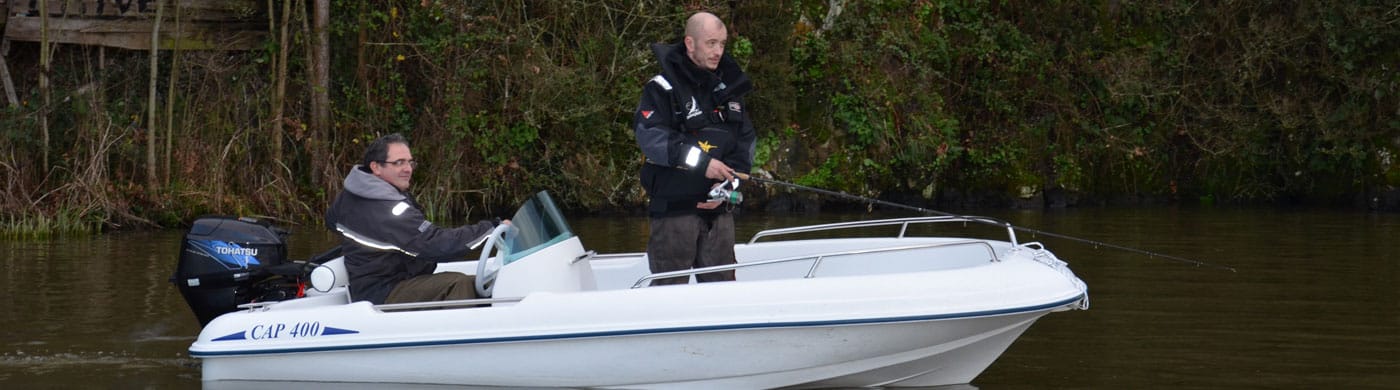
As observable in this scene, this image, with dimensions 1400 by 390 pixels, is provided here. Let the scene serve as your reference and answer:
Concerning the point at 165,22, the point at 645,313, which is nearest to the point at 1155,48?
the point at 165,22

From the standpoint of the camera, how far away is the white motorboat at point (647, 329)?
18.5ft

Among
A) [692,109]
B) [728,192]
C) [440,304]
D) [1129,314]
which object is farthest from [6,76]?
[1129,314]

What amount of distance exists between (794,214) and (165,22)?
5.95m

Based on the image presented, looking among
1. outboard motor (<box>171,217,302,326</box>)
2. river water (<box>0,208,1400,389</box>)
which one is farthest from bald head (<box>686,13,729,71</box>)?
outboard motor (<box>171,217,302,326</box>)

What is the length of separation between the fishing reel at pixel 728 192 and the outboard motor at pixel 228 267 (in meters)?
1.62

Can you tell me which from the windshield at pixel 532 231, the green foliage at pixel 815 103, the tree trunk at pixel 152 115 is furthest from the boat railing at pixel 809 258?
the green foliage at pixel 815 103

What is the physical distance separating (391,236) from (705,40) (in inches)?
53.4

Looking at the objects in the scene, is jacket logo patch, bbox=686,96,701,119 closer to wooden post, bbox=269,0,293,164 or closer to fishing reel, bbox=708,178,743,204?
fishing reel, bbox=708,178,743,204

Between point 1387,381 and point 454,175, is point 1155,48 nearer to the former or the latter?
point 454,175

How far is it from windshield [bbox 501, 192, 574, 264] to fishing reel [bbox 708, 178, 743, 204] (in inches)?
23.3

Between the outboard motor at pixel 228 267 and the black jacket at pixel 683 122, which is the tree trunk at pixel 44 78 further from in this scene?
the black jacket at pixel 683 122

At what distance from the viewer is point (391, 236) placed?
6039mm

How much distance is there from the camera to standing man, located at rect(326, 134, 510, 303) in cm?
600

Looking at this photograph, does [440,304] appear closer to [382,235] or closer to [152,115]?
[382,235]
